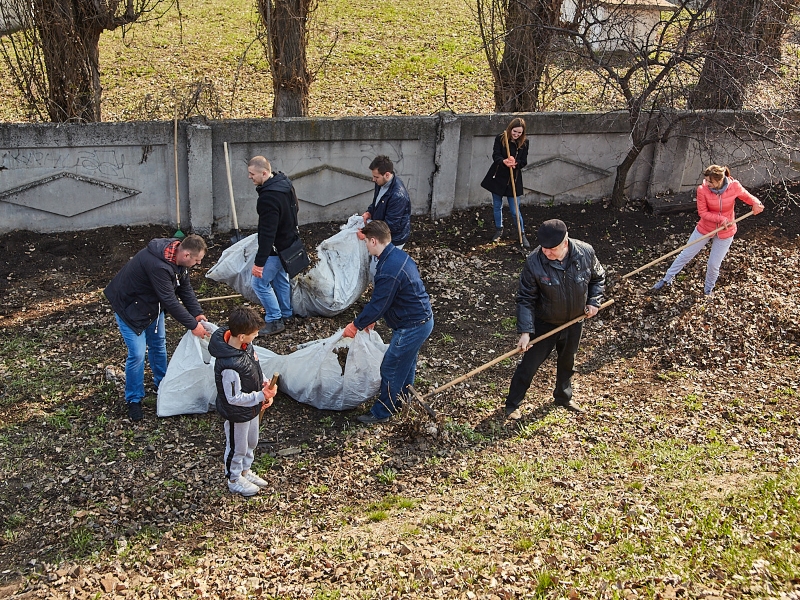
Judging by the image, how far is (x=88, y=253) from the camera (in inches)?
342

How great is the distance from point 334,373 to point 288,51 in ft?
18.2

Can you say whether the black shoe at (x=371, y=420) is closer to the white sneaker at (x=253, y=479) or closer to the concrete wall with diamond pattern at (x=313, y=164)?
the white sneaker at (x=253, y=479)

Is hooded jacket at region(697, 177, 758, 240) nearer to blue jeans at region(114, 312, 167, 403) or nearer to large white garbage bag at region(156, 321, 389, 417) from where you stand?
large white garbage bag at region(156, 321, 389, 417)

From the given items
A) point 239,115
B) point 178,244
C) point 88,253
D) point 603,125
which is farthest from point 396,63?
point 178,244

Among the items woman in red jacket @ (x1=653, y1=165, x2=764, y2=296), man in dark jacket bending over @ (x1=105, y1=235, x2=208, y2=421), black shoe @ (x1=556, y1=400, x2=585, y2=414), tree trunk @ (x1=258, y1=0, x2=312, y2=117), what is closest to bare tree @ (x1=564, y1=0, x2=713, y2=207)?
woman in red jacket @ (x1=653, y1=165, x2=764, y2=296)

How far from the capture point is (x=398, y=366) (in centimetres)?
584

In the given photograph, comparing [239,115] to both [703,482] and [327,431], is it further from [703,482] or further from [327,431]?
[703,482]

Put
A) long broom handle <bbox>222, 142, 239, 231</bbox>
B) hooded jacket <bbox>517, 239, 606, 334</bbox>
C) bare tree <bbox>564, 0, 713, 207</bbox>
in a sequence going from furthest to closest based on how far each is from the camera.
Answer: bare tree <bbox>564, 0, 713, 207</bbox> < long broom handle <bbox>222, 142, 239, 231</bbox> < hooded jacket <bbox>517, 239, 606, 334</bbox>

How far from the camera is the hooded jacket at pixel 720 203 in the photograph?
752 cm

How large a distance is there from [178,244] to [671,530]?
12.5 ft

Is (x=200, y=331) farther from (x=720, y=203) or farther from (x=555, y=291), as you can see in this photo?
(x=720, y=203)

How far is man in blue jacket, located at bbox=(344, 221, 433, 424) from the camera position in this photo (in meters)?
5.51

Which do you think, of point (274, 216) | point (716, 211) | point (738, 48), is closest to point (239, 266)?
point (274, 216)

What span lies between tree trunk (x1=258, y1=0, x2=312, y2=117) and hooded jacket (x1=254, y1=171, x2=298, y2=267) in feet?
11.8
